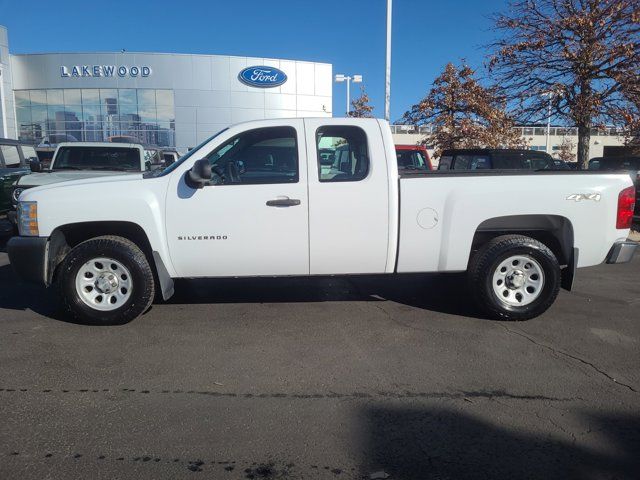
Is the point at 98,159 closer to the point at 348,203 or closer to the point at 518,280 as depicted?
the point at 348,203

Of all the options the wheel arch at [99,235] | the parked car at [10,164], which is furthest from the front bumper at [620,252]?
the parked car at [10,164]

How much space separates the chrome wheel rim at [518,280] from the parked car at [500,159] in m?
4.78

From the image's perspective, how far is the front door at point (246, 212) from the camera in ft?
16.1

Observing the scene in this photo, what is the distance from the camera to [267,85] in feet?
125

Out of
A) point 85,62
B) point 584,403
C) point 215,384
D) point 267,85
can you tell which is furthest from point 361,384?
point 85,62

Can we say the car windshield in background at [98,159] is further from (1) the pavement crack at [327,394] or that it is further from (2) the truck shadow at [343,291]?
(1) the pavement crack at [327,394]

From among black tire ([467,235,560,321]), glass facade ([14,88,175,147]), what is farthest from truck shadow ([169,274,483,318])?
glass facade ([14,88,175,147])

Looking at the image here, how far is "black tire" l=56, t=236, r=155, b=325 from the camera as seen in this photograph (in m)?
4.94

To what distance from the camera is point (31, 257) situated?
15.9 ft

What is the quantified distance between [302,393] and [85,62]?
39609mm

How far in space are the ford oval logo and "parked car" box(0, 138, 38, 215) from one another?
25.4 meters

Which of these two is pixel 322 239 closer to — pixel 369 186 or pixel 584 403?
pixel 369 186

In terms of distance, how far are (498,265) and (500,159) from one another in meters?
5.24

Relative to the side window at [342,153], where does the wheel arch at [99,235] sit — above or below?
below
